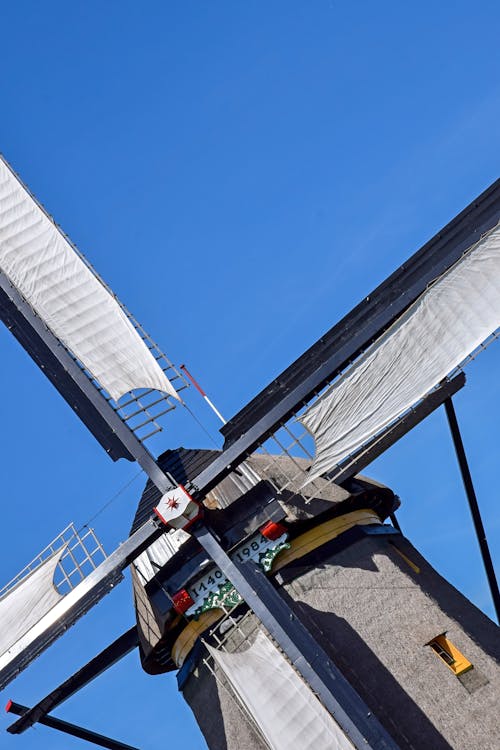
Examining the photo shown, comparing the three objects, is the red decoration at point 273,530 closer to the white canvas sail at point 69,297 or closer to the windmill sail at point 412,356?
the windmill sail at point 412,356

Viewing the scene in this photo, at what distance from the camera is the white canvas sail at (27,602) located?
1470cm

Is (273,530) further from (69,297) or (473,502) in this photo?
(69,297)

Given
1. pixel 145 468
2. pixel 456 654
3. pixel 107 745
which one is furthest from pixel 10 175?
pixel 456 654

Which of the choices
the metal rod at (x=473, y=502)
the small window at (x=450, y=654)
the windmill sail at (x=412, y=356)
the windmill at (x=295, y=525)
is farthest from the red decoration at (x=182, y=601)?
the metal rod at (x=473, y=502)

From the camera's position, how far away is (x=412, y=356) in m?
13.0

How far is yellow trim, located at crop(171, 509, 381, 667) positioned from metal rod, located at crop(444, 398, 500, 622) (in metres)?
2.11

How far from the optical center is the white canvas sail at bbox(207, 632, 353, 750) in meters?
10.9

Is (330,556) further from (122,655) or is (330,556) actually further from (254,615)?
(122,655)

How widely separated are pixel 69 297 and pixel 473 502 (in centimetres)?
867

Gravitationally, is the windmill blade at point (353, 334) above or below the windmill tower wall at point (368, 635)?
above

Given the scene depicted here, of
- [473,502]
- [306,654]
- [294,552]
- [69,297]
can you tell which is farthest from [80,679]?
[473,502]

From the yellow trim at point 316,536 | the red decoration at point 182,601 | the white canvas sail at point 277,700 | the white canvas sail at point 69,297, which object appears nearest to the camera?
the white canvas sail at point 277,700

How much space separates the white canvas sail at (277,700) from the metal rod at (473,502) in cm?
475

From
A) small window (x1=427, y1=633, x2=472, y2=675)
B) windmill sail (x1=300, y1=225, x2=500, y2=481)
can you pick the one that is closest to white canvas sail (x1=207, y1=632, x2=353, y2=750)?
small window (x1=427, y1=633, x2=472, y2=675)
